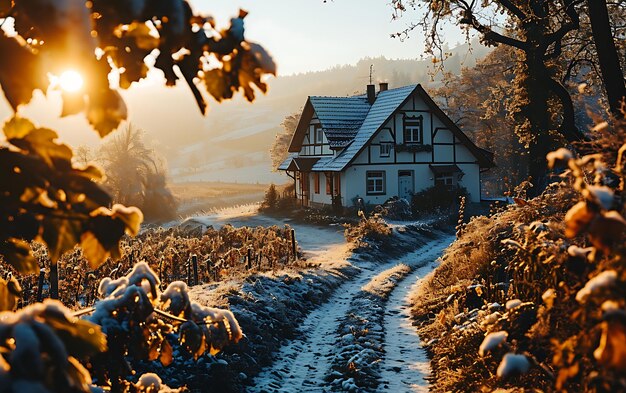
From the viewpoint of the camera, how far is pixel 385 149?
36.4m

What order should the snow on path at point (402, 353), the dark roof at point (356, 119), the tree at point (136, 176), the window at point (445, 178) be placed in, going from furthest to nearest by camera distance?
the tree at point (136, 176) < the window at point (445, 178) < the dark roof at point (356, 119) < the snow on path at point (402, 353)

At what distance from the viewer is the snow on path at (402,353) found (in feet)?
26.5

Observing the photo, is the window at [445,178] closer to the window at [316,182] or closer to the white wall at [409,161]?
the white wall at [409,161]

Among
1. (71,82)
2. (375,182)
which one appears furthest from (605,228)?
(375,182)

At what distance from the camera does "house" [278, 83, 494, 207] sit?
3562cm

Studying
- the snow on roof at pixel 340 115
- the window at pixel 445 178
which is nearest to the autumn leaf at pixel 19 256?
the snow on roof at pixel 340 115

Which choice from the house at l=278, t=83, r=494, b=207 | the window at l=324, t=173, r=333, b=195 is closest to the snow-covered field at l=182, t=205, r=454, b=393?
the house at l=278, t=83, r=494, b=207

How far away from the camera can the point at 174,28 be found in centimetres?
208

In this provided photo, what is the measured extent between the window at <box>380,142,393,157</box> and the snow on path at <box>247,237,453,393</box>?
71.5 feet

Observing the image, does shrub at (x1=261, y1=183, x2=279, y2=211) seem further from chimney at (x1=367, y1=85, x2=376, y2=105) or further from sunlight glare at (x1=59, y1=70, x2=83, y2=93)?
sunlight glare at (x1=59, y1=70, x2=83, y2=93)

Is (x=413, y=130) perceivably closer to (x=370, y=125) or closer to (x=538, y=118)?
(x=370, y=125)

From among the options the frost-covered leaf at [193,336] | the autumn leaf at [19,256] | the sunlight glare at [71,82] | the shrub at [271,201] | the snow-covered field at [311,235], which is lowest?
the snow-covered field at [311,235]

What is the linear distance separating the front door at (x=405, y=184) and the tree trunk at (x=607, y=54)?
24.1 metres

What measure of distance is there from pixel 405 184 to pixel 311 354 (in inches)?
1111
